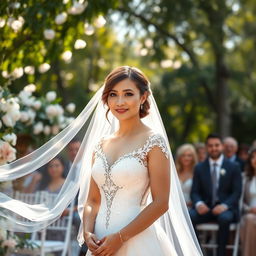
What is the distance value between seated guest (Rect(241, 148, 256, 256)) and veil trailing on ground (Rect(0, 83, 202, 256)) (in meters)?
3.53

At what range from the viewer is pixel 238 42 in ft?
58.0

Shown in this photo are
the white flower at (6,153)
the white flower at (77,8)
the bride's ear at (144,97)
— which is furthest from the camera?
the white flower at (77,8)

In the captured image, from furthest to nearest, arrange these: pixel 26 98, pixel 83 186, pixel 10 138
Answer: pixel 26 98, pixel 10 138, pixel 83 186

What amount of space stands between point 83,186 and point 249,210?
3888mm

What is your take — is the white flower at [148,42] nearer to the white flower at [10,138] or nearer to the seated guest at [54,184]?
the seated guest at [54,184]

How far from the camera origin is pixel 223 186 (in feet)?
24.8

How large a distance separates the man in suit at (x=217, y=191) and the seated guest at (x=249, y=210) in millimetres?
181

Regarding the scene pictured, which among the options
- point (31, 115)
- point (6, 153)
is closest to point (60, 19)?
point (31, 115)

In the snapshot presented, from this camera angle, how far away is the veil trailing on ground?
13.6 feet

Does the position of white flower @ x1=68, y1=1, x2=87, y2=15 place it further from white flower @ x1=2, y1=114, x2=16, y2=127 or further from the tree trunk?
the tree trunk

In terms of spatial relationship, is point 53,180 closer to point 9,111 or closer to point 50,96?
point 50,96

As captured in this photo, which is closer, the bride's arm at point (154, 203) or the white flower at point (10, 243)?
the bride's arm at point (154, 203)

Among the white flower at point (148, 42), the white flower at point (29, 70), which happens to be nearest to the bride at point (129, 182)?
the white flower at point (29, 70)

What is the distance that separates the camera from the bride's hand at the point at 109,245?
352 centimetres
